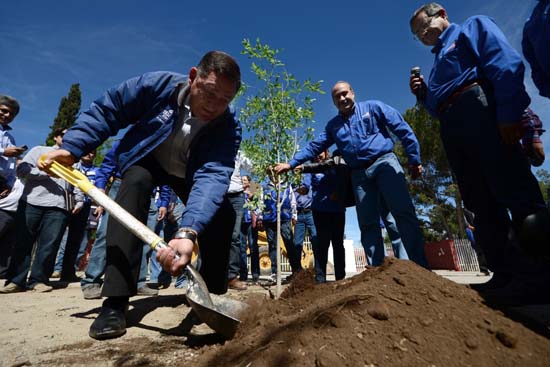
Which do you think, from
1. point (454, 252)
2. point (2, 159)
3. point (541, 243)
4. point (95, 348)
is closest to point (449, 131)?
point (541, 243)

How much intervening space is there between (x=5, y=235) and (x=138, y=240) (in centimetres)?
431

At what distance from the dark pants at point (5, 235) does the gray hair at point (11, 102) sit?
1.53 meters

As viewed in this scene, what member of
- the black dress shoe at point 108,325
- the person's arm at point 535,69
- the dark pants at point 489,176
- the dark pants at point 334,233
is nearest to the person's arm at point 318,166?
the dark pants at point 334,233

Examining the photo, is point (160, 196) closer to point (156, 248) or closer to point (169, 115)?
point (169, 115)

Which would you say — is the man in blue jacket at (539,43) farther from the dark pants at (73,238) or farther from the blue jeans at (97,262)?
the dark pants at (73,238)

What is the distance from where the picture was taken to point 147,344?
1.77 meters

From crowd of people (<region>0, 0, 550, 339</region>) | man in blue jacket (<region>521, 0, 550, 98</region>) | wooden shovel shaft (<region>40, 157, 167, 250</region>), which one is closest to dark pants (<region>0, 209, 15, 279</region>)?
crowd of people (<region>0, 0, 550, 339</region>)

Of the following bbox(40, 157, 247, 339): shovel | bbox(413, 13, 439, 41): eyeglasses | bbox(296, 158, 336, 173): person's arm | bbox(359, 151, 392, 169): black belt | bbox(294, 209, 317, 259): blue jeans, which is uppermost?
bbox(413, 13, 439, 41): eyeglasses

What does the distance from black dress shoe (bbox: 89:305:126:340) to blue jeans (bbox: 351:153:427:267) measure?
8.02 ft

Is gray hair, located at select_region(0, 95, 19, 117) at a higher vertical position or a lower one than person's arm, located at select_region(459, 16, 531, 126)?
higher

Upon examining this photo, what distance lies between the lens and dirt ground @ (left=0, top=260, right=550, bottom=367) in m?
1.16

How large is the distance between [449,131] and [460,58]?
1.88 ft

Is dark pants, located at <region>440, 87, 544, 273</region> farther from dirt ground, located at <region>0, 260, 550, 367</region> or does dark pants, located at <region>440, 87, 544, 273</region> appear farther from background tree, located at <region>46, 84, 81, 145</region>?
background tree, located at <region>46, 84, 81, 145</region>

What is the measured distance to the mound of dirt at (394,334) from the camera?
1.14 meters
